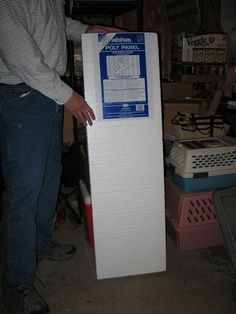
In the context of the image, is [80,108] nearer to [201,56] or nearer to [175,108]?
[175,108]

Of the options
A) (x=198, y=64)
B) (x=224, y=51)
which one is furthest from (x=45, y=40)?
(x=224, y=51)

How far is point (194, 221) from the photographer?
132cm

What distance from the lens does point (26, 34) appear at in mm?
806

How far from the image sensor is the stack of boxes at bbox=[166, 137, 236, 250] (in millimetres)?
1272

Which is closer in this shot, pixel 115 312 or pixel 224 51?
pixel 115 312

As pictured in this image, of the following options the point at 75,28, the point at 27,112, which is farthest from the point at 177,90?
the point at 27,112

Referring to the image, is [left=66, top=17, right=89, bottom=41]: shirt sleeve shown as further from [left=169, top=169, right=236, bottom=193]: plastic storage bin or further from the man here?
[left=169, top=169, right=236, bottom=193]: plastic storage bin

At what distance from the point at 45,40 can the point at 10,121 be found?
29 centimetres

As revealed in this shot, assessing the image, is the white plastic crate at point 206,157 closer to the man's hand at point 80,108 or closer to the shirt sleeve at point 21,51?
the man's hand at point 80,108

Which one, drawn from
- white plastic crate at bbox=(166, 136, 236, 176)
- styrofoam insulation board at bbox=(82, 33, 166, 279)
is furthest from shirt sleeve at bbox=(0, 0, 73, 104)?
white plastic crate at bbox=(166, 136, 236, 176)

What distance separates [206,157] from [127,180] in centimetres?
41

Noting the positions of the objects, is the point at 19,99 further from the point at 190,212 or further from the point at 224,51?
the point at 224,51

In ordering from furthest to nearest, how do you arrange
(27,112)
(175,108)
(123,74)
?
1. (175,108)
2. (123,74)
3. (27,112)

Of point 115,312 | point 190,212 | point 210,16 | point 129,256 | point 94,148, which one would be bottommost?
point 115,312
